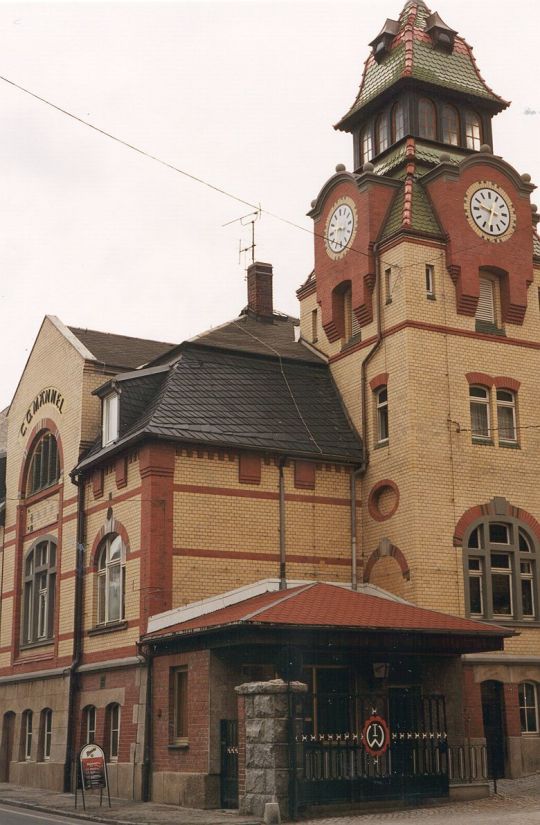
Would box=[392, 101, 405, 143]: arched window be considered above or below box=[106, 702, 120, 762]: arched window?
above

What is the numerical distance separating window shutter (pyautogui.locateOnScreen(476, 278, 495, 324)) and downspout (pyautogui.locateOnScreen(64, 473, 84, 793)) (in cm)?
1166

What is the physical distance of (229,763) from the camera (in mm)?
22047

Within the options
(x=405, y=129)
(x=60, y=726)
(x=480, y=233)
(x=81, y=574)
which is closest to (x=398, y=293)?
(x=480, y=233)

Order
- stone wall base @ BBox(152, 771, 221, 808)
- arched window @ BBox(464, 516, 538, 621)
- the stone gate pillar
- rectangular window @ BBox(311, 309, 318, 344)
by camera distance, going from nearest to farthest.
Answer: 1. the stone gate pillar
2. stone wall base @ BBox(152, 771, 221, 808)
3. arched window @ BBox(464, 516, 538, 621)
4. rectangular window @ BBox(311, 309, 318, 344)

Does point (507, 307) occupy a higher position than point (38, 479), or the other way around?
point (507, 307)

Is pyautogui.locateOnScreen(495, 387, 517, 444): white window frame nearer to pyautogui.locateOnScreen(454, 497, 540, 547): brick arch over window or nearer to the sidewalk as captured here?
pyautogui.locateOnScreen(454, 497, 540, 547): brick arch over window

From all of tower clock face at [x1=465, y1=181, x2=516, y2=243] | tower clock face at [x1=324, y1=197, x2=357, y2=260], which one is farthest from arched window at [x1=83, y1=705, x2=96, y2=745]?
tower clock face at [x1=465, y1=181, x2=516, y2=243]

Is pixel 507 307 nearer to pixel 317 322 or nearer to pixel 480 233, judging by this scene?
pixel 480 233

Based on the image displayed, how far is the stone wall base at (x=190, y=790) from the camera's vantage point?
2225 cm

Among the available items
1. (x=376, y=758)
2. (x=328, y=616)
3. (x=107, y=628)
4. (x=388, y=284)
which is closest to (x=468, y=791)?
(x=376, y=758)

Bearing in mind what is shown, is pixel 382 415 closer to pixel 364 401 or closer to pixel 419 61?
pixel 364 401

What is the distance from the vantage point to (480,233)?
29938mm

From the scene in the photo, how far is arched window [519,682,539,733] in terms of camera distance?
27.5 meters

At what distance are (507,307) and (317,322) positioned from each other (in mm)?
5930
